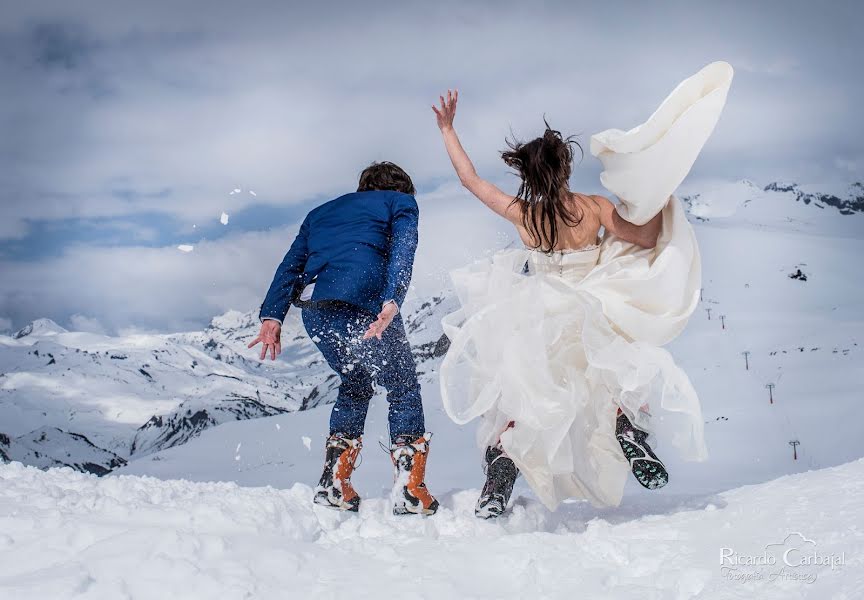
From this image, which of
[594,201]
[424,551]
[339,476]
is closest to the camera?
[424,551]

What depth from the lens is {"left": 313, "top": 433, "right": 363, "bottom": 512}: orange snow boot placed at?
4.35 m

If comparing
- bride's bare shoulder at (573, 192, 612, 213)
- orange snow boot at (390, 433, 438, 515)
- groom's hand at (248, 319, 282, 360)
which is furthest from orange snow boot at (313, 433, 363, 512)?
bride's bare shoulder at (573, 192, 612, 213)

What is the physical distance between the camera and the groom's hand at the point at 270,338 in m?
4.62

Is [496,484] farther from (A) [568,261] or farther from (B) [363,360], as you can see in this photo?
(A) [568,261]

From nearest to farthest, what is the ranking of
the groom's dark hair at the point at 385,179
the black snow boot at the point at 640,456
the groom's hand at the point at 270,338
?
the black snow boot at the point at 640,456 → the groom's hand at the point at 270,338 → the groom's dark hair at the point at 385,179

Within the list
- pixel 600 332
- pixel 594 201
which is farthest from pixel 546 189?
pixel 600 332

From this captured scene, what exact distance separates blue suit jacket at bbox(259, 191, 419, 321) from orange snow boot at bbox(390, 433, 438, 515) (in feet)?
2.63

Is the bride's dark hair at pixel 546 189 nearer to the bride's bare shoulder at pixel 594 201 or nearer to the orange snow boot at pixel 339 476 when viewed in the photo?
the bride's bare shoulder at pixel 594 201

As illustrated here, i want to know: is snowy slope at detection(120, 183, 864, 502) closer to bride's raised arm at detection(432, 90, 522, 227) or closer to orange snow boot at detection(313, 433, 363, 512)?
orange snow boot at detection(313, 433, 363, 512)

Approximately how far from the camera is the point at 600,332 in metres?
3.86

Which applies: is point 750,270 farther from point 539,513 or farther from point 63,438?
point 63,438

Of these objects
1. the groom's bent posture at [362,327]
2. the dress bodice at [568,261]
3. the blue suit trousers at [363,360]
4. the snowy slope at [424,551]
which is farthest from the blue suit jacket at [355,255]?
the snowy slope at [424,551]

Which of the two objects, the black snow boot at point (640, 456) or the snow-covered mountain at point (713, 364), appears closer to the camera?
the black snow boot at point (640, 456)

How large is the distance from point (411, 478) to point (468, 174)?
1.77 meters
